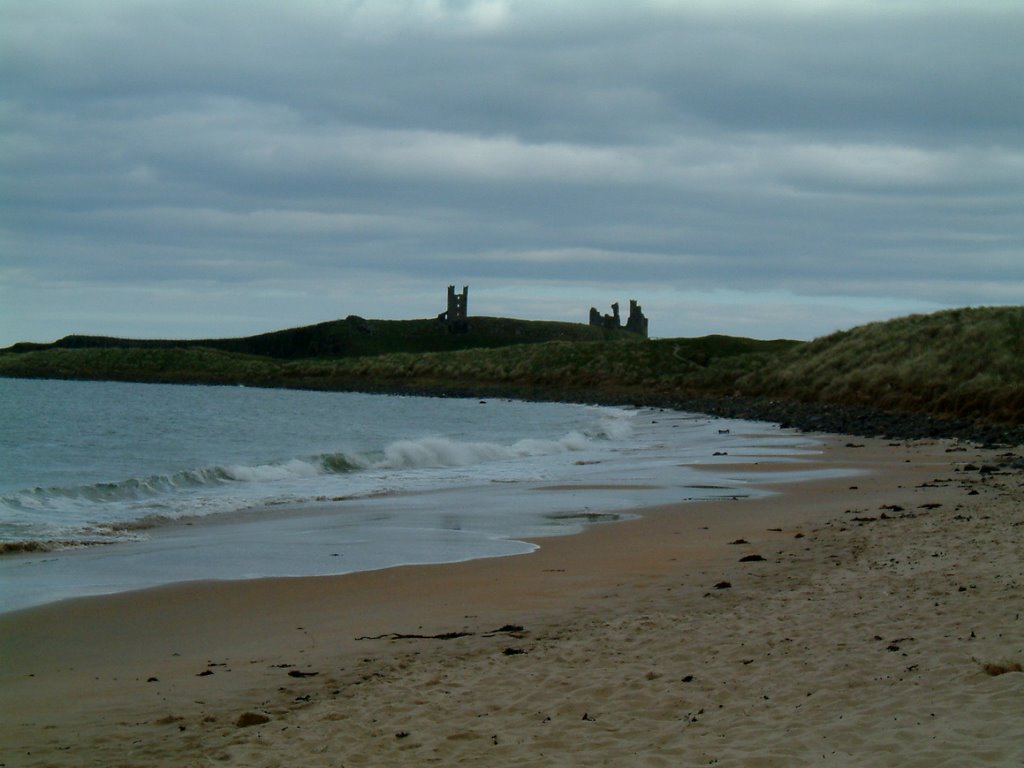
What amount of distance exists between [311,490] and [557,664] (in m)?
12.7

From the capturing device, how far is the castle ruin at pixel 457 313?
13338 cm

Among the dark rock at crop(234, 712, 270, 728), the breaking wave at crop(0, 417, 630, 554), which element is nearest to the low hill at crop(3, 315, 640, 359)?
the breaking wave at crop(0, 417, 630, 554)

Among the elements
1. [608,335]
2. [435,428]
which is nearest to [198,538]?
[435,428]

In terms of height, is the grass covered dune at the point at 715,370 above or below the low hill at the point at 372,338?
below

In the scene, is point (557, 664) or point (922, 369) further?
point (922, 369)

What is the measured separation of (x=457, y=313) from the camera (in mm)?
134500

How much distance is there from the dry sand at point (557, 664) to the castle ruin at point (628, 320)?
117m

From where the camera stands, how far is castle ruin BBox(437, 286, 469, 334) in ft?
438

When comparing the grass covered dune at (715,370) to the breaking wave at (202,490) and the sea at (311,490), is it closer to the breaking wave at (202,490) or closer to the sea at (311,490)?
the sea at (311,490)

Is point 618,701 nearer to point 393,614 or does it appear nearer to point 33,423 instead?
point 393,614

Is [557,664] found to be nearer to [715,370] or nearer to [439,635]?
[439,635]

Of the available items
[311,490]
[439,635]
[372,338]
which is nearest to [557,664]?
[439,635]

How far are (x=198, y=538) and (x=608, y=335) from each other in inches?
4663

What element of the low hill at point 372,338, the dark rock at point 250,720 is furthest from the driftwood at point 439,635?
the low hill at point 372,338
